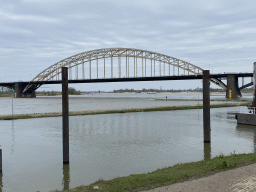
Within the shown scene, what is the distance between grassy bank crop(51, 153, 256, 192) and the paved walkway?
0.27m

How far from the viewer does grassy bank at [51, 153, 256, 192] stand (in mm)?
5832

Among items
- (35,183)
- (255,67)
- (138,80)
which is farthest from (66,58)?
(35,183)

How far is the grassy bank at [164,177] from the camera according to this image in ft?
19.1

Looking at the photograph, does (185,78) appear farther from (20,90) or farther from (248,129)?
(248,129)

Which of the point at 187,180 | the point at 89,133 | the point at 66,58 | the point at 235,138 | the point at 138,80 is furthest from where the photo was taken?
the point at 66,58

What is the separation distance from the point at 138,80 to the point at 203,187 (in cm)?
8341

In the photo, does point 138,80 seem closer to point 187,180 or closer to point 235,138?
point 235,138

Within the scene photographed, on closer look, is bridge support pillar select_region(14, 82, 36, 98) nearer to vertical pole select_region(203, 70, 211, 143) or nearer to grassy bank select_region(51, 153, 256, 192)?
vertical pole select_region(203, 70, 211, 143)

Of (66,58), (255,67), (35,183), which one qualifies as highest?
(66,58)

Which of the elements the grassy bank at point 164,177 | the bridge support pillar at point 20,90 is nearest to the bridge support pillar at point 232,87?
the grassy bank at point 164,177

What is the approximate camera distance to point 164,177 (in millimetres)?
6312

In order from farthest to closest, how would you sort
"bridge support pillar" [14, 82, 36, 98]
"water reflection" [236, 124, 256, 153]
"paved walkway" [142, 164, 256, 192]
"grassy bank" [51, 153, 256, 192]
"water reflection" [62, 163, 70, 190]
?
"bridge support pillar" [14, 82, 36, 98]
"water reflection" [236, 124, 256, 153]
"water reflection" [62, 163, 70, 190]
"grassy bank" [51, 153, 256, 192]
"paved walkway" [142, 164, 256, 192]

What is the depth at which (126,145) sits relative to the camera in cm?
1158

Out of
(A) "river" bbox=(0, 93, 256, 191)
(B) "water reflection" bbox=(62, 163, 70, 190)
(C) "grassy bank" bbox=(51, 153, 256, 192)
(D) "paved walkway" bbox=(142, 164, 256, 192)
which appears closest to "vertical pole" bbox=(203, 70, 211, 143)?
(A) "river" bbox=(0, 93, 256, 191)
